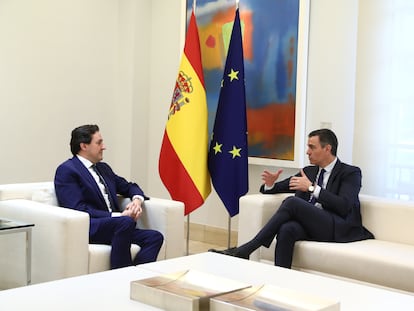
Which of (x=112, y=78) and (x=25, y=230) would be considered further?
(x=112, y=78)

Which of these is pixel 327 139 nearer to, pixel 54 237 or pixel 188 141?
pixel 188 141

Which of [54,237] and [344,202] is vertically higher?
[344,202]

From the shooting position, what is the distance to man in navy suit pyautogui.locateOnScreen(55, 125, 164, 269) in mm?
3662

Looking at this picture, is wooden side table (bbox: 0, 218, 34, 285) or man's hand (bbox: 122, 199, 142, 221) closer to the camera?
wooden side table (bbox: 0, 218, 34, 285)

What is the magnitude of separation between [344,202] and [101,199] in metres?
1.63

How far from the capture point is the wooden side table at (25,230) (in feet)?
11.0

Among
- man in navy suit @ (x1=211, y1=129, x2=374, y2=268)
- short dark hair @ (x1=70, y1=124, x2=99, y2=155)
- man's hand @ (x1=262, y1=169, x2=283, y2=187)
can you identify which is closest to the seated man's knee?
man in navy suit @ (x1=211, y1=129, x2=374, y2=268)

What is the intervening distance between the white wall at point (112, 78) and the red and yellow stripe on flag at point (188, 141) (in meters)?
0.69

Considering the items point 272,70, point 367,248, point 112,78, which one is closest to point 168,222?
point 367,248

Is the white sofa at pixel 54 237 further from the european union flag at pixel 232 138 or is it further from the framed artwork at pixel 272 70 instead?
the framed artwork at pixel 272 70

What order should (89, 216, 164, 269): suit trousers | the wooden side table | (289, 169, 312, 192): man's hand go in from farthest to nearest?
(289, 169, 312, 192): man's hand
(89, 216, 164, 269): suit trousers
the wooden side table

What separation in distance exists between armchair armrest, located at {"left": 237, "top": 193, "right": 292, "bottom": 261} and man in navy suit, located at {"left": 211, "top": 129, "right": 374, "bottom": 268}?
0.12 meters

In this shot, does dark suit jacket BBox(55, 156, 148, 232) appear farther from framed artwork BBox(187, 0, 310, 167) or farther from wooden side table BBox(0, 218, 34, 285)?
framed artwork BBox(187, 0, 310, 167)

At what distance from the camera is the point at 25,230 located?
346 centimetres
